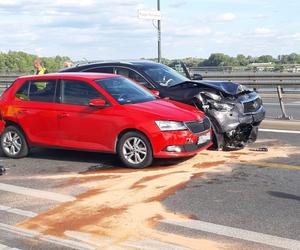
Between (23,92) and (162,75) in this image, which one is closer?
(23,92)

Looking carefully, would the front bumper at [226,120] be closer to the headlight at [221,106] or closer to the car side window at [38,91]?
the headlight at [221,106]

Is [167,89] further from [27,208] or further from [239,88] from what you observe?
[27,208]

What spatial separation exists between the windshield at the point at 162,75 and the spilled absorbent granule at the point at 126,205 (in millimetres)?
2245

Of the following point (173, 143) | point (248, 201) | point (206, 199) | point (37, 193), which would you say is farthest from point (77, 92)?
point (248, 201)

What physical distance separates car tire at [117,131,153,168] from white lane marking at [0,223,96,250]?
117 inches

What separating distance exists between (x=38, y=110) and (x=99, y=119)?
1.31m

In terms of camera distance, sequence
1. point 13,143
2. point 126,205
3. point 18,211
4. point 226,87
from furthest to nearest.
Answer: point 226,87 < point 13,143 < point 126,205 < point 18,211

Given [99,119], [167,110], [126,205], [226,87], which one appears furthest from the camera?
[226,87]

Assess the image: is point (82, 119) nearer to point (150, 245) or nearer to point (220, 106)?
point (220, 106)

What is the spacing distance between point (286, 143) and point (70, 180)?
4.76 meters

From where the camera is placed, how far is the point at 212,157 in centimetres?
883

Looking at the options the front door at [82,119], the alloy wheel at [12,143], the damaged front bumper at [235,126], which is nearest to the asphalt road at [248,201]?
the damaged front bumper at [235,126]

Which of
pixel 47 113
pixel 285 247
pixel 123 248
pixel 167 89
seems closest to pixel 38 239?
pixel 123 248

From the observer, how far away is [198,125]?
8.33 m
